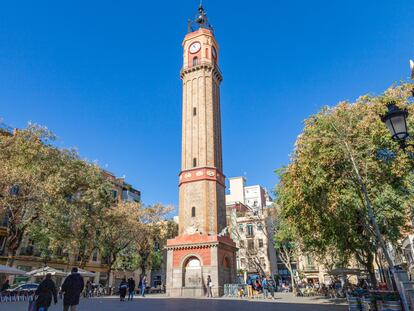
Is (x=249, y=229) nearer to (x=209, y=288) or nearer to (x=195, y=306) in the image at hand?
(x=209, y=288)

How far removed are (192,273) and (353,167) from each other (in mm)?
19663

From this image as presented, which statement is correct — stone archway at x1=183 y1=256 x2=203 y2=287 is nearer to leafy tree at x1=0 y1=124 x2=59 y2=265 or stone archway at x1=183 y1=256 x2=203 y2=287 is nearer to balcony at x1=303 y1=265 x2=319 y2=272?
leafy tree at x1=0 y1=124 x2=59 y2=265

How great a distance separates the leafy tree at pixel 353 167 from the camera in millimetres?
14766

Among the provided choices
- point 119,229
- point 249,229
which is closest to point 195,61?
point 119,229

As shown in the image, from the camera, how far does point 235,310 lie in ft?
45.2

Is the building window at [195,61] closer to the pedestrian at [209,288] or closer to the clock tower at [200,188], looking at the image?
the clock tower at [200,188]

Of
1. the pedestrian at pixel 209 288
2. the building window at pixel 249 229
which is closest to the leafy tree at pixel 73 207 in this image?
the pedestrian at pixel 209 288

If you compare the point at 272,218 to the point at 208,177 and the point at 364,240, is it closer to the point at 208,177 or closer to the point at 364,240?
the point at 208,177

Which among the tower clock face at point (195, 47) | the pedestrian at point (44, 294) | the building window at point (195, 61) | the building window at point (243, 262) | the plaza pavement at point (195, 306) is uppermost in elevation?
the tower clock face at point (195, 47)

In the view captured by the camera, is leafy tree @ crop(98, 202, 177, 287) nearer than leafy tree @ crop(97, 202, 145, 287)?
No

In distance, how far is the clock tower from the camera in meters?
28.5

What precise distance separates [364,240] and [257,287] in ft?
43.3

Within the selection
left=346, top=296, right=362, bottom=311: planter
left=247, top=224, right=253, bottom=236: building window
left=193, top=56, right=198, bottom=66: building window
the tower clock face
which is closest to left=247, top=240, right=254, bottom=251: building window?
left=247, top=224, right=253, bottom=236: building window

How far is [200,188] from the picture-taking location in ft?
104
